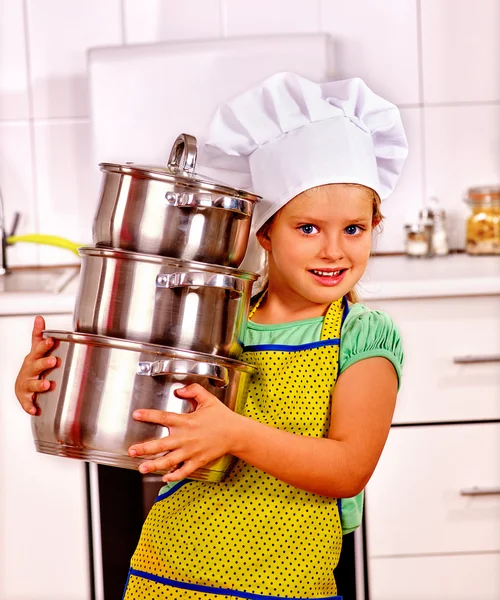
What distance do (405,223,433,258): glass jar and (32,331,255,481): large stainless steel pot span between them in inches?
42.4

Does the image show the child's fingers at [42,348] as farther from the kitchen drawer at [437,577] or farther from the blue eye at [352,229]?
the kitchen drawer at [437,577]

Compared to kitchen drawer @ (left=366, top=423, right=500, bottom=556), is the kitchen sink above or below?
above

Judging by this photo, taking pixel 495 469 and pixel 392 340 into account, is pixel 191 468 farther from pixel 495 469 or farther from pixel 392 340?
pixel 495 469

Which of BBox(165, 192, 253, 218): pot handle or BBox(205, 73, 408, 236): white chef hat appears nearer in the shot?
BBox(165, 192, 253, 218): pot handle

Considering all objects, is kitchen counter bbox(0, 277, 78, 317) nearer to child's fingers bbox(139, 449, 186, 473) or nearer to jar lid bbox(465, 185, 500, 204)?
child's fingers bbox(139, 449, 186, 473)

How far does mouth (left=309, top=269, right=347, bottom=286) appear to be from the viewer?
92 cm

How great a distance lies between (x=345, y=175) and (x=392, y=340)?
178 millimetres

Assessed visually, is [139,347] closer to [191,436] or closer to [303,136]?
[191,436]

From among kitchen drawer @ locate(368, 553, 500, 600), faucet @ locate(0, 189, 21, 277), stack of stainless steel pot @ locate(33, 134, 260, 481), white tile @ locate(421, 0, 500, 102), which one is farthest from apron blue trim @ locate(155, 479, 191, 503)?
white tile @ locate(421, 0, 500, 102)

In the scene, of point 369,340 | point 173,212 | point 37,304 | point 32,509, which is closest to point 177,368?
point 173,212

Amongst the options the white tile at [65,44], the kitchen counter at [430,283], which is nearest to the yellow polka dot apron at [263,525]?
the kitchen counter at [430,283]

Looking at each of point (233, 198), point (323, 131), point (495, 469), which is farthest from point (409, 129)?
point (233, 198)

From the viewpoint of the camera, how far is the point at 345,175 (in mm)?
901

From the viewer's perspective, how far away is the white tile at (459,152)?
74.7 inches
